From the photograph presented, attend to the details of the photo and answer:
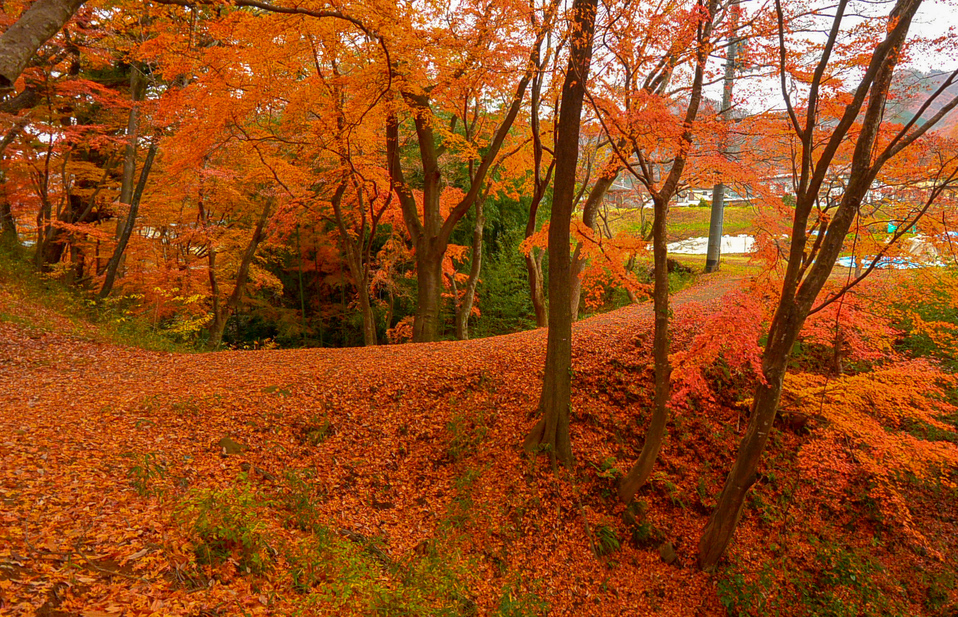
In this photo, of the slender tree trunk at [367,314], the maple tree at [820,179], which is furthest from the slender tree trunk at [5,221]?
the maple tree at [820,179]

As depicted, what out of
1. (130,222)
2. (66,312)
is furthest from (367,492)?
(66,312)

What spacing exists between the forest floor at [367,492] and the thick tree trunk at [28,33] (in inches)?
117

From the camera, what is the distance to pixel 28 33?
3.79 meters

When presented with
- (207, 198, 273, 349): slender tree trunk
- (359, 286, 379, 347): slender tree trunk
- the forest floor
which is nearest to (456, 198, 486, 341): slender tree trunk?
(359, 286, 379, 347): slender tree trunk

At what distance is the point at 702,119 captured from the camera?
6844 mm

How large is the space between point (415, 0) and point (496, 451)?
6944 millimetres

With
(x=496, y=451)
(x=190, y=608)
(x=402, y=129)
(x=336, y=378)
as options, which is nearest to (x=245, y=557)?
(x=190, y=608)

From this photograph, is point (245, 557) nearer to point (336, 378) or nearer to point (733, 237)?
point (336, 378)

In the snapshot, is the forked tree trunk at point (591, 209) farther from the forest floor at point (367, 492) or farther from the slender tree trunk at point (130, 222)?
the slender tree trunk at point (130, 222)

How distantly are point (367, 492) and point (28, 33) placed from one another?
195 inches

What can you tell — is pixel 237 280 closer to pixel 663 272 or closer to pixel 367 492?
pixel 367 492

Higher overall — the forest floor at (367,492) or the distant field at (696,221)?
the distant field at (696,221)

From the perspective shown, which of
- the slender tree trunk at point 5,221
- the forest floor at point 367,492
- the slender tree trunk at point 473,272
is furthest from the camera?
the slender tree trunk at point 5,221

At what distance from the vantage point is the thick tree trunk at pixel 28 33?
145 inches
